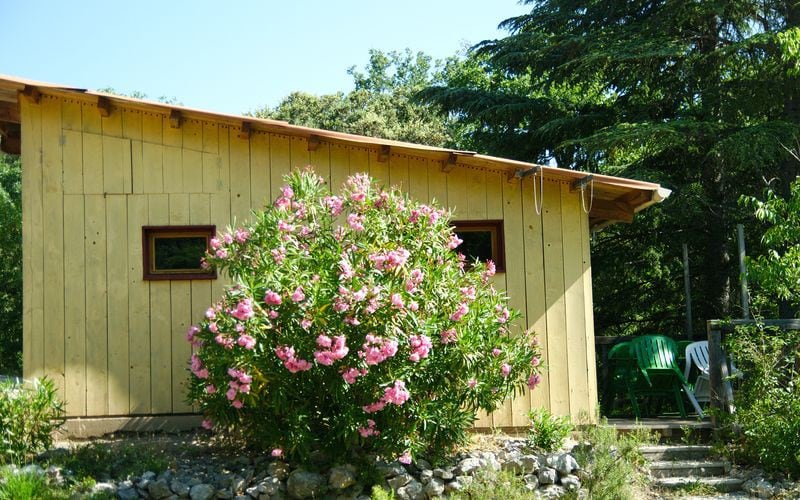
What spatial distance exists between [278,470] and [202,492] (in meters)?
0.64

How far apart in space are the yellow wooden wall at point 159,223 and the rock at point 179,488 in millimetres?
1752

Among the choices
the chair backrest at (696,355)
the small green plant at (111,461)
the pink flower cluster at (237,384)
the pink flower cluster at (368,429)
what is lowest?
the small green plant at (111,461)

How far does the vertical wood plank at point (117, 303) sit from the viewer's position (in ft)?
27.6

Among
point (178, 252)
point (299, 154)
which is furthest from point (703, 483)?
point (178, 252)

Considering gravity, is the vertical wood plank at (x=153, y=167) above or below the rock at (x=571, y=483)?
above

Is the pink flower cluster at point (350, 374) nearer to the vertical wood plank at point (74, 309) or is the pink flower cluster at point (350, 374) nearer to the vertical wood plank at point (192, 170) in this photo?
the vertical wood plank at point (192, 170)

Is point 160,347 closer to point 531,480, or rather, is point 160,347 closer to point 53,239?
point 53,239

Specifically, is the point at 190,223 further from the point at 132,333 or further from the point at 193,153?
the point at 132,333

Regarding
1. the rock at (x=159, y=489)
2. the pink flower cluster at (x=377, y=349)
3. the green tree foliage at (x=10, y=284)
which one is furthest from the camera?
the green tree foliage at (x=10, y=284)

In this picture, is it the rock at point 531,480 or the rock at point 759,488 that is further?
the rock at point 759,488

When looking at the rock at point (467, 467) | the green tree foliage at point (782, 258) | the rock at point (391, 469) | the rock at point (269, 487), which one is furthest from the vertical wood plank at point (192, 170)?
the green tree foliage at point (782, 258)

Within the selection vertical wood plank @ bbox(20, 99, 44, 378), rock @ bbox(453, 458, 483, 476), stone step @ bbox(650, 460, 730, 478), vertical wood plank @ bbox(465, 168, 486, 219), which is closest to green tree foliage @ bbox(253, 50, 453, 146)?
vertical wood plank @ bbox(465, 168, 486, 219)

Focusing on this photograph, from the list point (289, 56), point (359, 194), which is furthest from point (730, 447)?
point (289, 56)

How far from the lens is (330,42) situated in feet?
70.0
